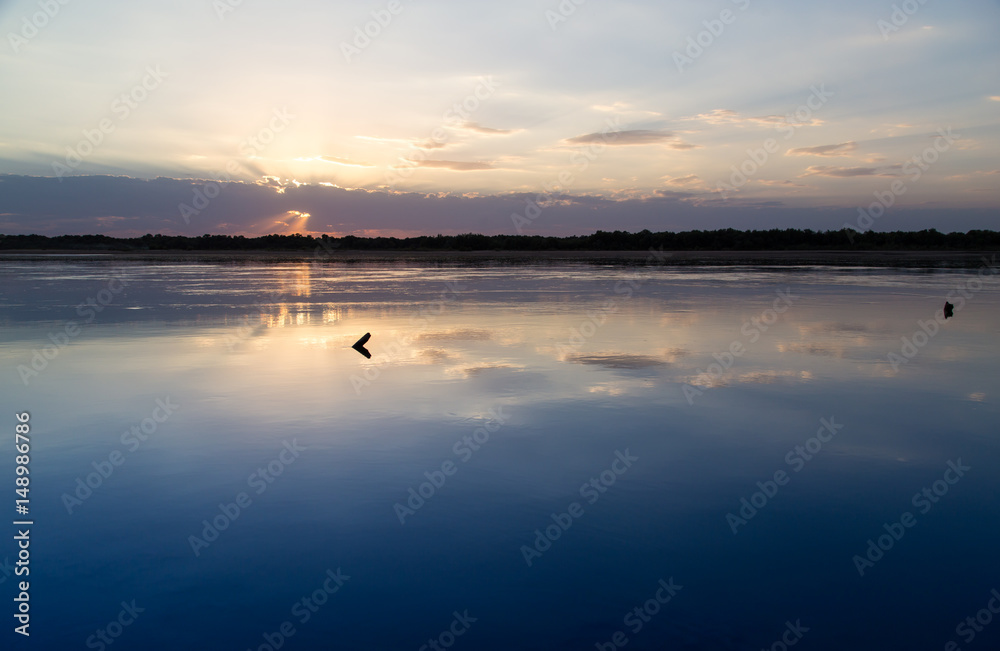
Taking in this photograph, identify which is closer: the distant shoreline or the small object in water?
the small object in water

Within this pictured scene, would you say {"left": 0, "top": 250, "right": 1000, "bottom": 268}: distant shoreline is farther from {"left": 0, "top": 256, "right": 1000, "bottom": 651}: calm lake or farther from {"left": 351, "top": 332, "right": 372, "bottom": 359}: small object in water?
{"left": 0, "top": 256, "right": 1000, "bottom": 651}: calm lake

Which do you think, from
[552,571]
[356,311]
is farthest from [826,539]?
[356,311]

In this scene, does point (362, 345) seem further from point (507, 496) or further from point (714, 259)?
point (714, 259)

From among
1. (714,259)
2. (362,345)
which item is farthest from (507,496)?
(714,259)

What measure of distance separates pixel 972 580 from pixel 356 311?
60.1ft

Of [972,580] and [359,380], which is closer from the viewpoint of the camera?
[972,580]

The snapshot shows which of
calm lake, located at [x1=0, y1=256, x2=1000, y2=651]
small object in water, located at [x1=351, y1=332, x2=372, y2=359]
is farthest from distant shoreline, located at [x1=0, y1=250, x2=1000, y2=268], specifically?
calm lake, located at [x1=0, y1=256, x2=1000, y2=651]

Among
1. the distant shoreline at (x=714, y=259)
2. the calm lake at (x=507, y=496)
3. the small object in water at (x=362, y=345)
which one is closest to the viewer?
the calm lake at (x=507, y=496)

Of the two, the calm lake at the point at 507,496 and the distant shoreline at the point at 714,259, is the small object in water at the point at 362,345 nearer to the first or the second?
the calm lake at the point at 507,496

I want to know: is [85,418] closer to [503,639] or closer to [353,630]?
[353,630]

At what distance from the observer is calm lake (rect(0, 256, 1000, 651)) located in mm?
4414

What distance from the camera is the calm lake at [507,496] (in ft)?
14.5

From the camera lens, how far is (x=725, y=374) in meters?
11.4

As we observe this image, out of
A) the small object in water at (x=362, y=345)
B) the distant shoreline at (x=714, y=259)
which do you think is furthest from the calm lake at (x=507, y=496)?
the distant shoreline at (x=714, y=259)
